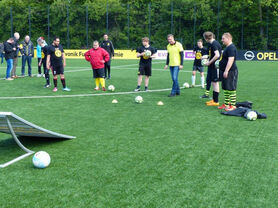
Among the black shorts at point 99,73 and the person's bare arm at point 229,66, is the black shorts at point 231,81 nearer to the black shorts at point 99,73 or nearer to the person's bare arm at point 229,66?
the person's bare arm at point 229,66

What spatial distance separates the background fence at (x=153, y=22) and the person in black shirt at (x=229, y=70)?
1319 inches

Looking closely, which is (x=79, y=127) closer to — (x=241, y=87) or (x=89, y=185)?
(x=89, y=185)

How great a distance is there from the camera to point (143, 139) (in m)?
6.89

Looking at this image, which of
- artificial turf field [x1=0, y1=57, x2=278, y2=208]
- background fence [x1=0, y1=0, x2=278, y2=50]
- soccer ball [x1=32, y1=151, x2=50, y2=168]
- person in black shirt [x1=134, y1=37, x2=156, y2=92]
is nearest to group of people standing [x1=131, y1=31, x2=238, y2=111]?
person in black shirt [x1=134, y1=37, x2=156, y2=92]

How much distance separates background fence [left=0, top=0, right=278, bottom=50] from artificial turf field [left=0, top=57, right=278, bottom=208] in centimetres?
3488

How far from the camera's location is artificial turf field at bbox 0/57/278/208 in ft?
14.2

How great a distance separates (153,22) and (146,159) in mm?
41388

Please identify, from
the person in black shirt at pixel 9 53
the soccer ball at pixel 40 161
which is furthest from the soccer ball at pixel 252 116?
the person in black shirt at pixel 9 53

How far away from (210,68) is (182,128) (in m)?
3.56

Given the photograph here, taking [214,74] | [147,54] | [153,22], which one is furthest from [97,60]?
[153,22]

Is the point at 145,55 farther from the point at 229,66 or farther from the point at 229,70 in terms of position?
the point at 229,66

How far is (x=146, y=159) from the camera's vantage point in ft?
18.8

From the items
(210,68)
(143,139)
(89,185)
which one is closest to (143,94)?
(210,68)

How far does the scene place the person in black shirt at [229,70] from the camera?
9141 mm
